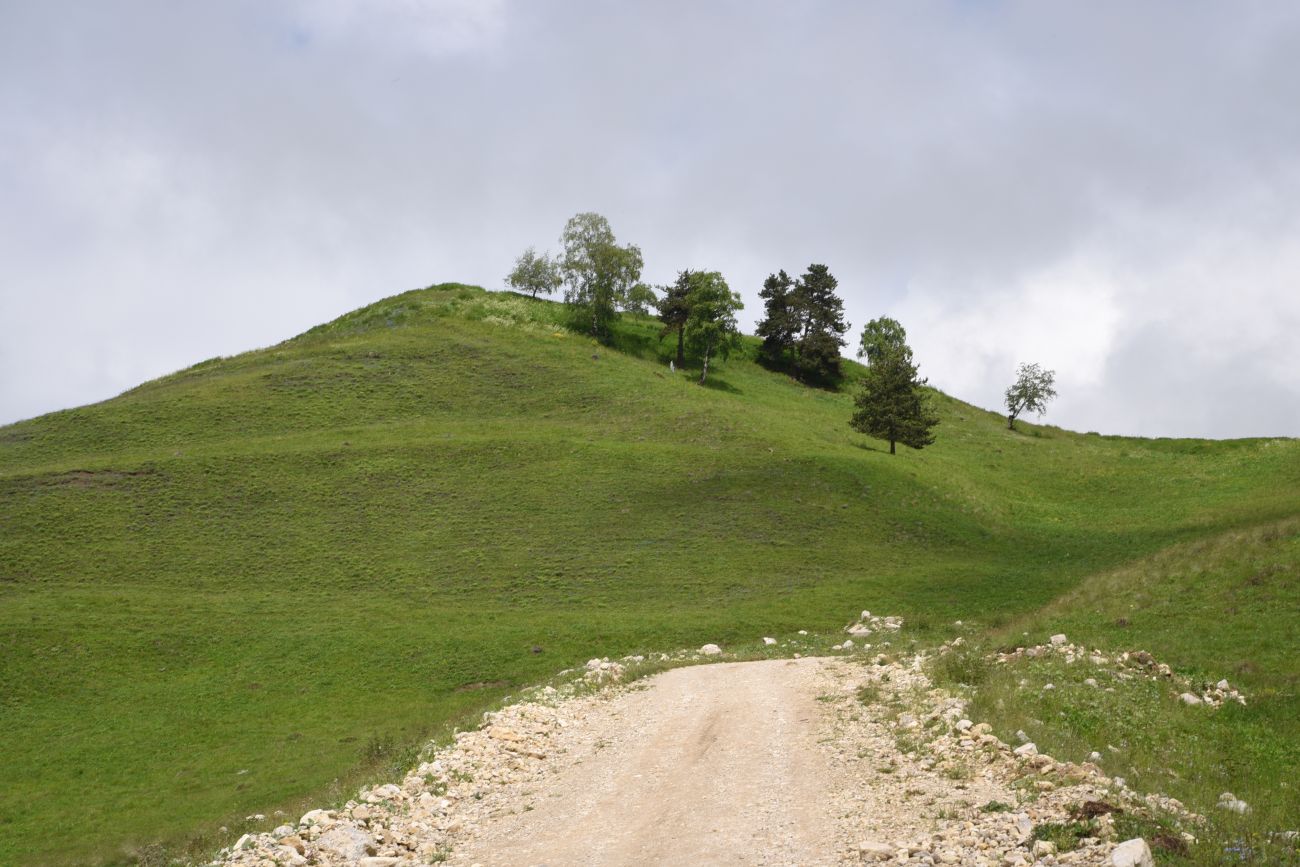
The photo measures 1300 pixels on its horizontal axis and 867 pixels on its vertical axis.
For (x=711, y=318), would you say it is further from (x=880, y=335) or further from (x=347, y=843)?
(x=347, y=843)

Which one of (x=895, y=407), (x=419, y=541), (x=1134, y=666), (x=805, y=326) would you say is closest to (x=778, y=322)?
(x=805, y=326)

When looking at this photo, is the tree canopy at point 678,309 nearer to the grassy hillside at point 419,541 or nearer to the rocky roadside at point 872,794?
the grassy hillside at point 419,541

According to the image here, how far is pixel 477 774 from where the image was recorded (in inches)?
740

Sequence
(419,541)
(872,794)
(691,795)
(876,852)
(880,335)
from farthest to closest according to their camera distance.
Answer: (880,335) < (419,541) < (691,795) < (872,794) < (876,852)

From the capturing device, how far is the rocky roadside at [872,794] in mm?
11742

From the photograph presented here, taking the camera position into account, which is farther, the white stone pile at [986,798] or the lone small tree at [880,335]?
the lone small tree at [880,335]

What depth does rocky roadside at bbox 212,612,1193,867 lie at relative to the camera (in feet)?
38.5

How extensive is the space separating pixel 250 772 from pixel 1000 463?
233ft

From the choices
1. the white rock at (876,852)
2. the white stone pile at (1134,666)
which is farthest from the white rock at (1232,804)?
the white stone pile at (1134,666)

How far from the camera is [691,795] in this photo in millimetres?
15836

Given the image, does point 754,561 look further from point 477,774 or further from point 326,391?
A: point 326,391

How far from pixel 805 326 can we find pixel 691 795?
332 feet

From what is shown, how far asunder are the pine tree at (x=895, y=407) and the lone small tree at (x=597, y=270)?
133 feet

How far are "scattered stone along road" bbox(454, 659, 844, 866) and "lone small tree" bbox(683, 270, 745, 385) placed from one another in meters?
76.4
